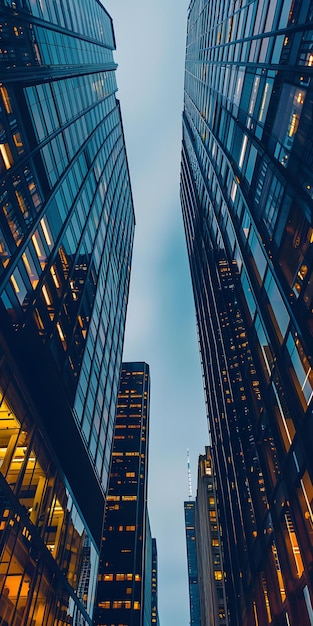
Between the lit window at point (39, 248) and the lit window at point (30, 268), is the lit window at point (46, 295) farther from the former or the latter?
the lit window at point (39, 248)

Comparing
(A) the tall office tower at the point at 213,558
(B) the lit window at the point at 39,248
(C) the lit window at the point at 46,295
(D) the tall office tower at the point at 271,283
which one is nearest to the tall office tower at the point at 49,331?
(B) the lit window at the point at 39,248

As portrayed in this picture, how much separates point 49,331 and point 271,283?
52.5 feet

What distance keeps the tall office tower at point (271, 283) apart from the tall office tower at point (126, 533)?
80667mm

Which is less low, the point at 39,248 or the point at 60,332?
the point at 39,248

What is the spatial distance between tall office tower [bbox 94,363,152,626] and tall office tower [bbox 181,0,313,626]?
80667 mm

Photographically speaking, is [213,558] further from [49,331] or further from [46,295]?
[46,295]

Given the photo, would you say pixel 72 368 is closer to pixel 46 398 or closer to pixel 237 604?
pixel 46 398

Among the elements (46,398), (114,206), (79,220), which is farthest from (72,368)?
(114,206)

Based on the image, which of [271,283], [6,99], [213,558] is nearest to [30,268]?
[6,99]

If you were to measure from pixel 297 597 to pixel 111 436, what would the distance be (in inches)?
1178

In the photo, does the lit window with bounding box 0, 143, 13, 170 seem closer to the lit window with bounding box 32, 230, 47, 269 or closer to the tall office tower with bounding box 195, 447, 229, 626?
the lit window with bounding box 32, 230, 47, 269

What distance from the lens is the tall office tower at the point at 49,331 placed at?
77.9ft

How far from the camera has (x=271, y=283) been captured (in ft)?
85.2

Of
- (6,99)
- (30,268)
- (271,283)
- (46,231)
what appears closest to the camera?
(271,283)
